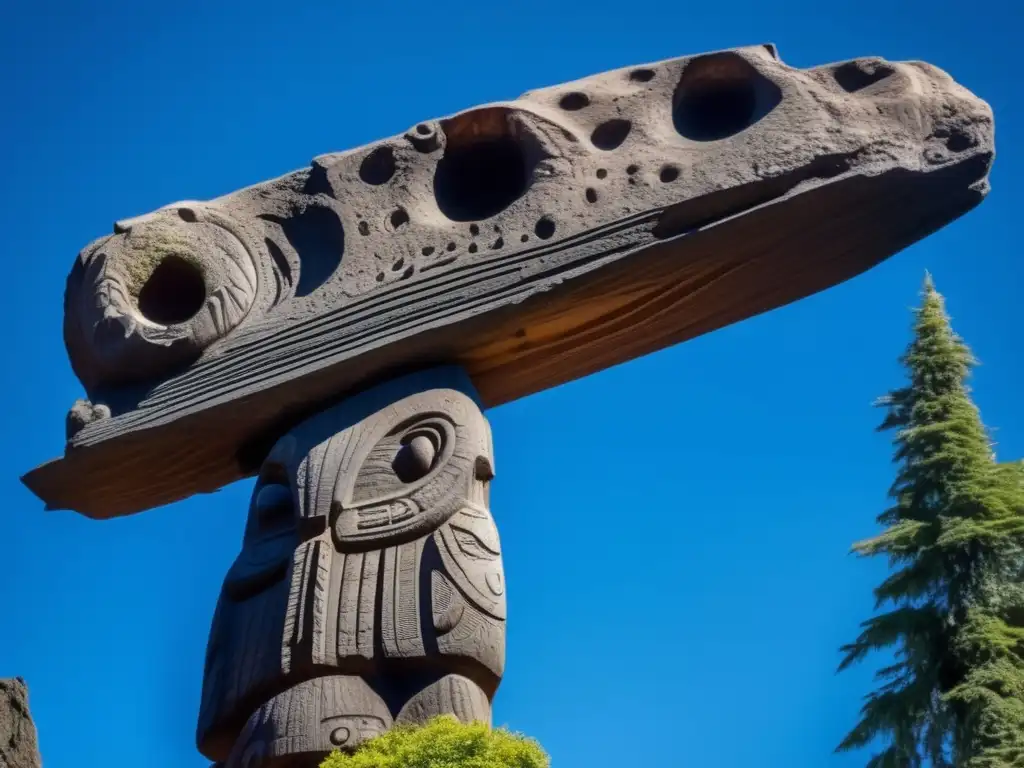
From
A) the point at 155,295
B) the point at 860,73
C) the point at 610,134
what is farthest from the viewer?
the point at 155,295

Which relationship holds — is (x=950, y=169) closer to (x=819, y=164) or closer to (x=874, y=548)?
(x=819, y=164)

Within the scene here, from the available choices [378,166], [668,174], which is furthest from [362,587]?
[378,166]

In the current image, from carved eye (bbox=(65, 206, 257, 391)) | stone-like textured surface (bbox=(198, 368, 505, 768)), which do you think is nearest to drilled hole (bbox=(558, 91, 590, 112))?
stone-like textured surface (bbox=(198, 368, 505, 768))

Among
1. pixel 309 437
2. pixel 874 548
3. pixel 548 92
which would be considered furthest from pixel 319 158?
pixel 874 548

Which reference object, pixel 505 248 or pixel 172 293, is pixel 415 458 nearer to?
pixel 505 248

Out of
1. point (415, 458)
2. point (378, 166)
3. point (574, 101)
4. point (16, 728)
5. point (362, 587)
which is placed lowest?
point (16, 728)

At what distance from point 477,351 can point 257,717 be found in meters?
2.12

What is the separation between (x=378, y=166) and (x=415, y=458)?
215 cm

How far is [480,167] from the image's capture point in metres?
8.23

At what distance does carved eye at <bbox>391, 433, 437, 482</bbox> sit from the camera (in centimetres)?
668

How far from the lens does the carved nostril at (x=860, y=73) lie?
7.52 meters

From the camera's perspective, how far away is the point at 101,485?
7.91 metres

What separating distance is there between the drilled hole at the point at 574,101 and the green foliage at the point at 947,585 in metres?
4.27

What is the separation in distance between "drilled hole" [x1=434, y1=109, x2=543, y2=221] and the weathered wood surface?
0.01 m
